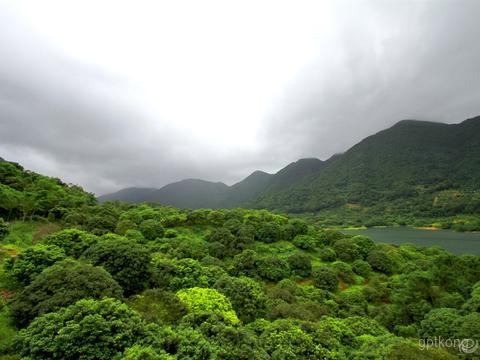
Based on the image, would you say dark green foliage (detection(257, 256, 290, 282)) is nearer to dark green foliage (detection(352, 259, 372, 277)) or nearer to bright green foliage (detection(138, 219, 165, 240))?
dark green foliage (detection(352, 259, 372, 277))

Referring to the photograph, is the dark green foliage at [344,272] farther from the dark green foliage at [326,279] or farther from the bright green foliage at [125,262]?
the bright green foliage at [125,262]

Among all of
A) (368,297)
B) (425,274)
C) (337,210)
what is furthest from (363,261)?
(337,210)

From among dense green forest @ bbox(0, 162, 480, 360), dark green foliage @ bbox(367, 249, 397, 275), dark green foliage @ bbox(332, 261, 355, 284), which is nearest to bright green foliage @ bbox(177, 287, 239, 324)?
dense green forest @ bbox(0, 162, 480, 360)

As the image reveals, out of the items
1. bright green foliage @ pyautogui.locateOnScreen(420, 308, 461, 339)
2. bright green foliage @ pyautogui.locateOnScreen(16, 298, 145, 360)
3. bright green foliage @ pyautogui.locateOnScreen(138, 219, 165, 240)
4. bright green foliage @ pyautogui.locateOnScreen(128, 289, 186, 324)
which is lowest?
bright green foliage @ pyautogui.locateOnScreen(420, 308, 461, 339)

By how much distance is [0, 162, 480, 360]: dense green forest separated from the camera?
420 inches

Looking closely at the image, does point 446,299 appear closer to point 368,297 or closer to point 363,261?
point 368,297

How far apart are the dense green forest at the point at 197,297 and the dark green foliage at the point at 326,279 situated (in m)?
0.13

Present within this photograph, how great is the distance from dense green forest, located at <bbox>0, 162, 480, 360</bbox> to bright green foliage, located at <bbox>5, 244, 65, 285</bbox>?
0.06m

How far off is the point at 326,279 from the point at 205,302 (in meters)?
22.9

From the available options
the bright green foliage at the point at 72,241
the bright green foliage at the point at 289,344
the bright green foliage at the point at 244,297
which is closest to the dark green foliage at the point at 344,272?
the bright green foliage at the point at 244,297

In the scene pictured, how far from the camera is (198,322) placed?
1294 centimetres

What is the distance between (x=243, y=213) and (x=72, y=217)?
3079cm

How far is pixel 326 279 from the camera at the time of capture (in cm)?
3462

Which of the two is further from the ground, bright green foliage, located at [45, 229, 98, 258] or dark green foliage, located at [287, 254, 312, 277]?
bright green foliage, located at [45, 229, 98, 258]
